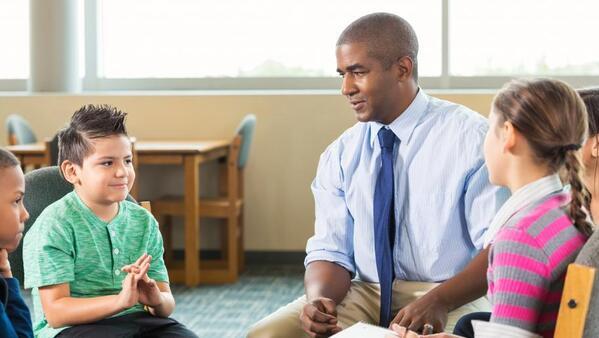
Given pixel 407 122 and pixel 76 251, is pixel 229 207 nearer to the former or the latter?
pixel 407 122

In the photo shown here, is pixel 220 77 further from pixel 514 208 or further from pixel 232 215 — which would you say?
pixel 514 208

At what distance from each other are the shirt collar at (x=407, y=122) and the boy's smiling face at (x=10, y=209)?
932 millimetres

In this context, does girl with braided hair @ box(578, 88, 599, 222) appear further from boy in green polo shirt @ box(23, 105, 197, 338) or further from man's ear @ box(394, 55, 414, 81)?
boy in green polo shirt @ box(23, 105, 197, 338)

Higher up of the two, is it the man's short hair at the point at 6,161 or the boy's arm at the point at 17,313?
the man's short hair at the point at 6,161

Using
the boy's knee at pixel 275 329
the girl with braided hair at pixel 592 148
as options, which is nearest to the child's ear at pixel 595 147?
the girl with braided hair at pixel 592 148

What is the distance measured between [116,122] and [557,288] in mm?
1070

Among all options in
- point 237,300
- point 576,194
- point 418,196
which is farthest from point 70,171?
point 237,300

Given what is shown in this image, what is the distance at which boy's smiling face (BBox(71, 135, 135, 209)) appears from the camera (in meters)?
2.03

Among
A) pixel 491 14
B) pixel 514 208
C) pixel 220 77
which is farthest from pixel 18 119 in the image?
pixel 514 208

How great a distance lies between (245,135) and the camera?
17.0 ft

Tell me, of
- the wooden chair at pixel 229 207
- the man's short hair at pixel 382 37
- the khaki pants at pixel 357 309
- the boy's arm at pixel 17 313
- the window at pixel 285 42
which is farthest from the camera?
the window at pixel 285 42

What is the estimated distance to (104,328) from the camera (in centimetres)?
197

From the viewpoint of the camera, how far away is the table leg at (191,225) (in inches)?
195

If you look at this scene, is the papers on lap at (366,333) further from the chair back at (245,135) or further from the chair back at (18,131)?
the chair back at (18,131)
